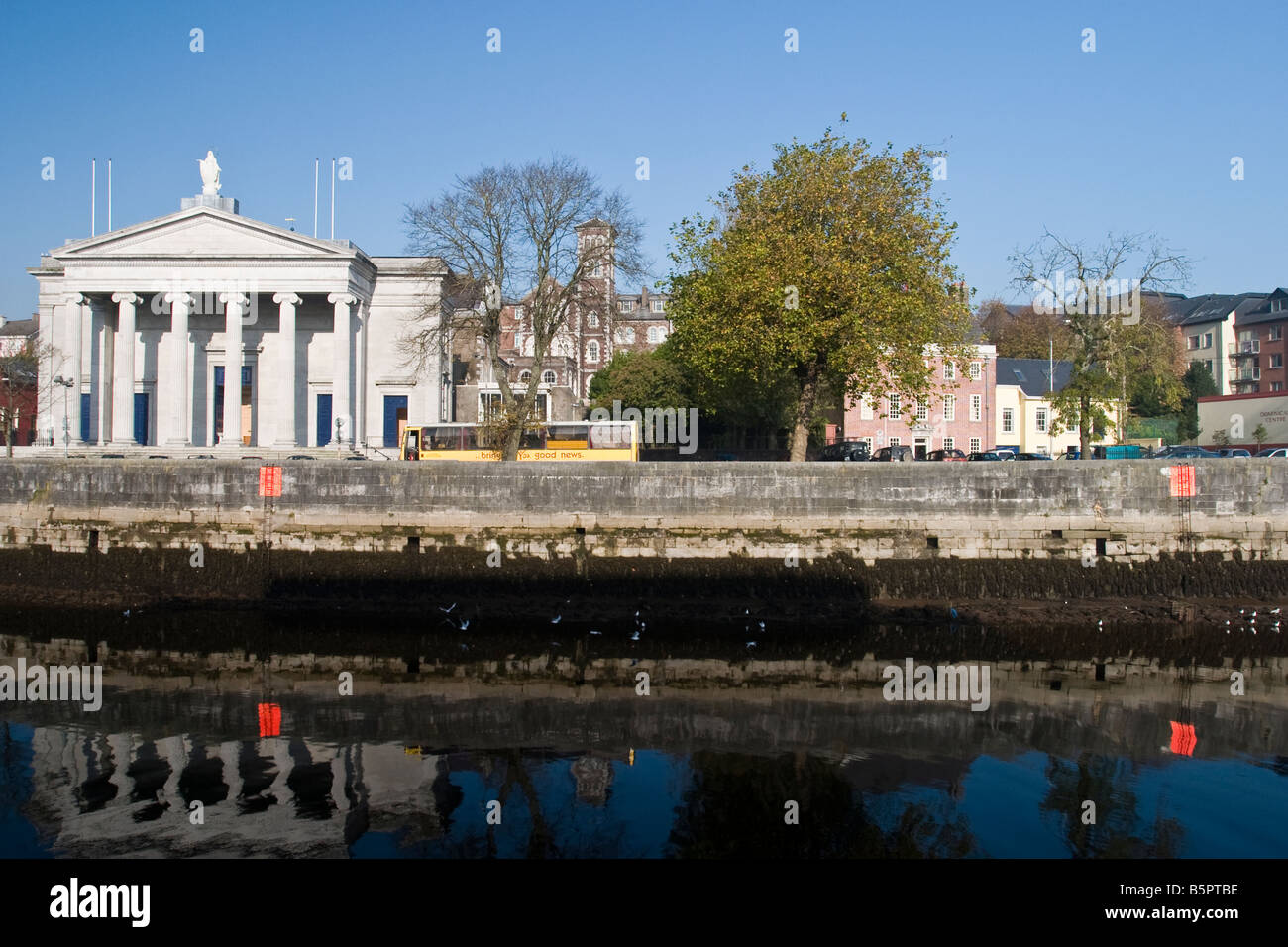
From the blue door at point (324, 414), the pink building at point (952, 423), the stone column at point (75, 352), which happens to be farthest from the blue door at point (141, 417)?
the pink building at point (952, 423)

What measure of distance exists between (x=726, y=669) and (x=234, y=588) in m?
15.8

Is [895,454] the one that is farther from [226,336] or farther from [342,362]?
[226,336]

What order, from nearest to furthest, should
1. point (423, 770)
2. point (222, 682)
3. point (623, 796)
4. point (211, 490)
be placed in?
point (623, 796) → point (423, 770) → point (222, 682) → point (211, 490)

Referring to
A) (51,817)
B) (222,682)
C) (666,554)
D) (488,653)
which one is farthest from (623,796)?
(666,554)

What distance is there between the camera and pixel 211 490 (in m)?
28.8

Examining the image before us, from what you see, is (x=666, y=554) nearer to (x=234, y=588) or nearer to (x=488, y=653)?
(x=488, y=653)

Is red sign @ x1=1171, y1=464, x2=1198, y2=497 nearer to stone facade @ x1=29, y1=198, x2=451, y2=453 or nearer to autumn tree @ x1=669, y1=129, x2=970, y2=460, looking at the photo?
autumn tree @ x1=669, y1=129, x2=970, y2=460

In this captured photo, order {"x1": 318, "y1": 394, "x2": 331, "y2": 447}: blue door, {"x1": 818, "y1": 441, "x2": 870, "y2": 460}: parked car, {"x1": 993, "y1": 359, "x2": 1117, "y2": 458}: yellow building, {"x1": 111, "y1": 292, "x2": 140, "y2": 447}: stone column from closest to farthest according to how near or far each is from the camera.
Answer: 1. {"x1": 818, "y1": 441, "x2": 870, "y2": 460}: parked car
2. {"x1": 111, "y1": 292, "x2": 140, "y2": 447}: stone column
3. {"x1": 318, "y1": 394, "x2": 331, "y2": 447}: blue door
4. {"x1": 993, "y1": 359, "x2": 1117, "y2": 458}: yellow building

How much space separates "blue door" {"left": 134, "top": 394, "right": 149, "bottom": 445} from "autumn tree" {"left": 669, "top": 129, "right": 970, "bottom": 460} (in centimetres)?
3838

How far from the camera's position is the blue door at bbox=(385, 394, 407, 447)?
5737 centimetres

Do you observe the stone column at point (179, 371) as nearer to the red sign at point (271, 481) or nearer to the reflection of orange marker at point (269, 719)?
the red sign at point (271, 481)

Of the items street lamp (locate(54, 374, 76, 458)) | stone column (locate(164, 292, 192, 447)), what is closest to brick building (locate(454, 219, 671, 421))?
stone column (locate(164, 292, 192, 447))

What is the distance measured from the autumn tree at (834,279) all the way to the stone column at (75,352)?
3666 centimetres

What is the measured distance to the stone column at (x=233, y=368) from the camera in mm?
49938
